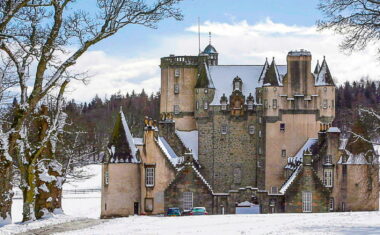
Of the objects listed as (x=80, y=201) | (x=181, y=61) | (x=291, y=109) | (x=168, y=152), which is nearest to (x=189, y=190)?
(x=168, y=152)

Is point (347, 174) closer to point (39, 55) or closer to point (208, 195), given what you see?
point (208, 195)

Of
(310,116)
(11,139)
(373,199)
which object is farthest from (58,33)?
(310,116)

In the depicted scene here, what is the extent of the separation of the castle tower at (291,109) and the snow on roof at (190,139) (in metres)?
6.59

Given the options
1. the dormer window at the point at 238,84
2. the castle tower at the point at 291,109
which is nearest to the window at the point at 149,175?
the castle tower at the point at 291,109

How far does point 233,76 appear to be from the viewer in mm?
70938

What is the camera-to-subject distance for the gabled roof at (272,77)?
6762cm

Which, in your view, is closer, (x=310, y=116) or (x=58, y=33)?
(x=58, y=33)

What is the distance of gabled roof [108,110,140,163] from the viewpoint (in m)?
59.6

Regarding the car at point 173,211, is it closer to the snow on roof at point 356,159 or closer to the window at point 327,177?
the window at point 327,177

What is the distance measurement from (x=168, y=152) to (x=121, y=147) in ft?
16.5

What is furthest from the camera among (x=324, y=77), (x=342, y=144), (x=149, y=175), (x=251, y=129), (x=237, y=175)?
(x=251, y=129)

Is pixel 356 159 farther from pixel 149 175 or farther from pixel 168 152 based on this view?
pixel 149 175

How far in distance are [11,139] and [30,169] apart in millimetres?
3207

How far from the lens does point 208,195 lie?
2282 inches
